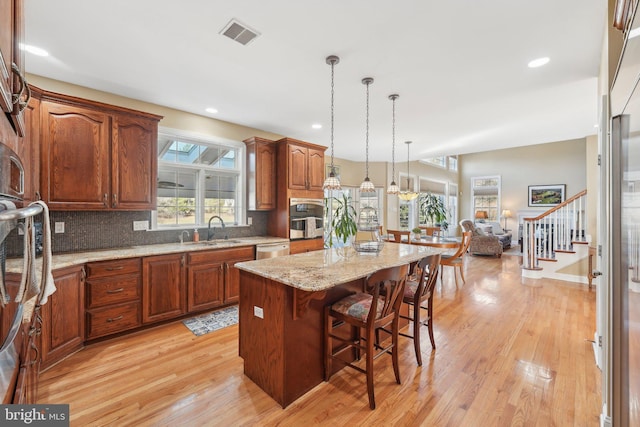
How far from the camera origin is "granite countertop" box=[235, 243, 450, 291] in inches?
70.5

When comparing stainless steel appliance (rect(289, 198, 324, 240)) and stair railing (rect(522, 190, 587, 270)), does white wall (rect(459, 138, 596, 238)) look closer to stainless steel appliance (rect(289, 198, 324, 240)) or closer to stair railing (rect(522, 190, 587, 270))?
stair railing (rect(522, 190, 587, 270))

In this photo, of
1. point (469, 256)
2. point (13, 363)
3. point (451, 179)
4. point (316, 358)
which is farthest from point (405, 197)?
point (13, 363)

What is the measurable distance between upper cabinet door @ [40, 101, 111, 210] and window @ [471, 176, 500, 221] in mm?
10931

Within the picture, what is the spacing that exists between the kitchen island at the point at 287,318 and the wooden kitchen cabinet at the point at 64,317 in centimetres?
155

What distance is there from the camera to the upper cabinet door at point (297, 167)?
14.4ft

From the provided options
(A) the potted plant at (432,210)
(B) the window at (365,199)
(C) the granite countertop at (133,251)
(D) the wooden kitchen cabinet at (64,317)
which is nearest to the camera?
(D) the wooden kitchen cabinet at (64,317)

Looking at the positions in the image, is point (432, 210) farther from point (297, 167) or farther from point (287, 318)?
point (287, 318)

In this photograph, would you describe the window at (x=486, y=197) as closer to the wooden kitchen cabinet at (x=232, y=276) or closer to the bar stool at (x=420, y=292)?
the bar stool at (x=420, y=292)

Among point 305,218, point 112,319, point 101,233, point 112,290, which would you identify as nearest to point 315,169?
point 305,218

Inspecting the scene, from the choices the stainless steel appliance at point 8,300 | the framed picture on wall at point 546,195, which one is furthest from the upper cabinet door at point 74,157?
the framed picture on wall at point 546,195

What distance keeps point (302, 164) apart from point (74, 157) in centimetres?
278

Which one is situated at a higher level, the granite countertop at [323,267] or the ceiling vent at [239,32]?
the ceiling vent at [239,32]

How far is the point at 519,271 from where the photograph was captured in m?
5.80

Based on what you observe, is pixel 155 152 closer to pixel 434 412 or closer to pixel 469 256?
pixel 434 412
